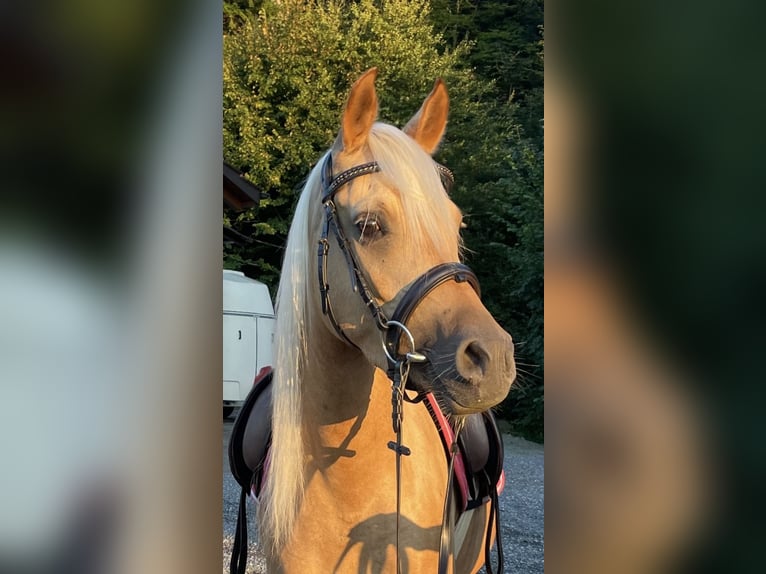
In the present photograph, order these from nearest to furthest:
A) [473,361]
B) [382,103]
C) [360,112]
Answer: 1. [473,361]
2. [360,112]
3. [382,103]

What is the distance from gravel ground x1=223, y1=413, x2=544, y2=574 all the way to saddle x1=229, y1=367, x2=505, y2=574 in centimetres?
172

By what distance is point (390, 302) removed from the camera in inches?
53.4

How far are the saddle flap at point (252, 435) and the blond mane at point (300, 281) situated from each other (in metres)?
0.24

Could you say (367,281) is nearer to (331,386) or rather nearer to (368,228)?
(368,228)

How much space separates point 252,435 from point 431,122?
1089 mm

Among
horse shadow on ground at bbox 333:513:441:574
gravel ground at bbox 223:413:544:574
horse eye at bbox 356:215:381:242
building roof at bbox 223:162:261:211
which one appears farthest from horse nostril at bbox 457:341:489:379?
building roof at bbox 223:162:261:211

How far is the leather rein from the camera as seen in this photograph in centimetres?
130
